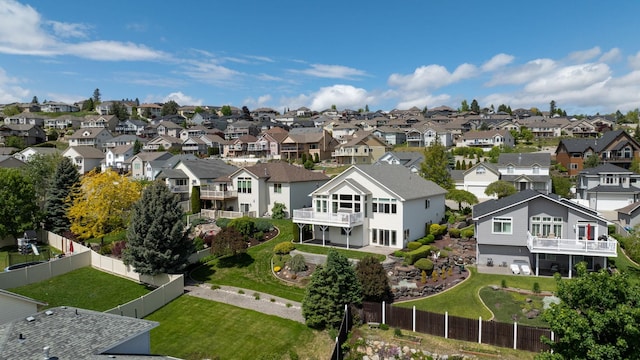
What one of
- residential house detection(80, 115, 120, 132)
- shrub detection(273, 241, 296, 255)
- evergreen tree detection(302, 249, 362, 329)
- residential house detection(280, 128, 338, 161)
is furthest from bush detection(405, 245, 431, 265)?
residential house detection(80, 115, 120, 132)

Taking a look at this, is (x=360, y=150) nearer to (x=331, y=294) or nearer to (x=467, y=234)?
(x=467, y=234)

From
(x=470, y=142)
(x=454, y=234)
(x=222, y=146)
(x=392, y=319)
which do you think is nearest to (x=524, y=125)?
(x=470, y=142)

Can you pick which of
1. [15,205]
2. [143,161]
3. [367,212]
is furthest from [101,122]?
[367,212]

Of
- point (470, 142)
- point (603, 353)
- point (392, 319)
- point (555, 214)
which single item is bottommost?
point (392, 319)

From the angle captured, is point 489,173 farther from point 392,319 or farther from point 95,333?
point 95,333

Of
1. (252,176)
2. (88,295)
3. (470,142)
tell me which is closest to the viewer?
(88,295)
